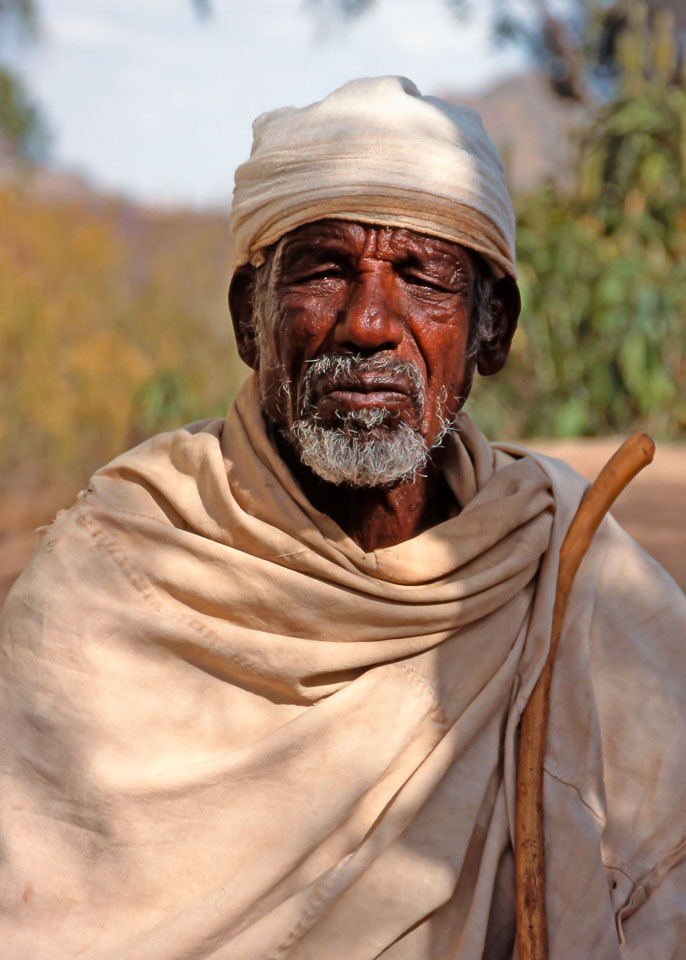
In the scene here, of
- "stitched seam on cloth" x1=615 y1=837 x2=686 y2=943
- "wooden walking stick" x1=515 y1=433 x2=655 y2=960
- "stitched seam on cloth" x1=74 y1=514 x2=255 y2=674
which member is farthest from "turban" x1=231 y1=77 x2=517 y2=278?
"stitched seam on cloth" x1=615 y1=837 x2=686 y2=943

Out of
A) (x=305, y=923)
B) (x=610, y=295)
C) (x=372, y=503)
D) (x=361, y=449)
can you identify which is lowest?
(x=610, y=295)

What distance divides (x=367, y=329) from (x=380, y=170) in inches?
13.5

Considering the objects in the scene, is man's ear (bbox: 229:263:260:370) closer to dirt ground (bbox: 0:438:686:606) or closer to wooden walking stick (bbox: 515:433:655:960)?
wooden walking stick (bbox: 515:433:655:960)

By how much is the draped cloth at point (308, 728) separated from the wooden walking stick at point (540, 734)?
0.11ft

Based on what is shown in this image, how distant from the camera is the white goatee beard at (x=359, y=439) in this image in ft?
7.93

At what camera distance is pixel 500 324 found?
2783 mm

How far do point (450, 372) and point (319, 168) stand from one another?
532 mm

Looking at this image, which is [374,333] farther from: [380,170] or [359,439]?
[380,170]

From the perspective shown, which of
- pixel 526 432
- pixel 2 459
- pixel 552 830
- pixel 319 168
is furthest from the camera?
pixel 2 459

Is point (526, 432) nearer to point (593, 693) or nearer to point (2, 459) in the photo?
point (2, 459)

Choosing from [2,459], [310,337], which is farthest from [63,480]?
[310,337]

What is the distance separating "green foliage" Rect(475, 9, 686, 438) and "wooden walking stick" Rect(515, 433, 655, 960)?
705 cm

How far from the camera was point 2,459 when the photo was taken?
1177 cm

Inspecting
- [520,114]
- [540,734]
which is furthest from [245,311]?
[520,114]
